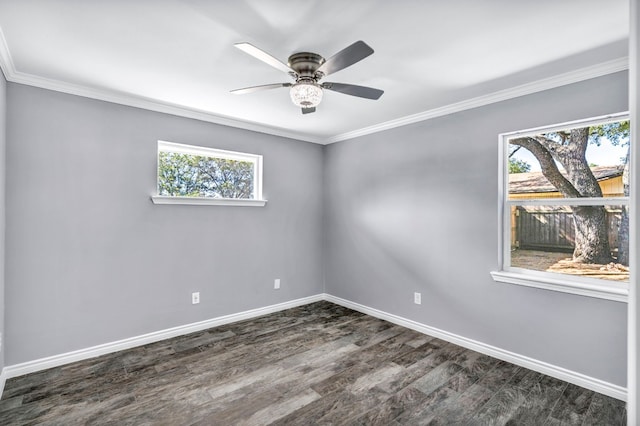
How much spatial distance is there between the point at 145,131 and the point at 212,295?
1864 mm

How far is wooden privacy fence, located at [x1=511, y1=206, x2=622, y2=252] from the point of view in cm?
265

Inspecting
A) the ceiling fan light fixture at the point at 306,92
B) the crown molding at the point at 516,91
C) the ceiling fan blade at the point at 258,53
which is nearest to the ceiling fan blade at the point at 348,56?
the ceiling fan light fixture at the point at 306,92

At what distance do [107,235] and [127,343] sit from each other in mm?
1040

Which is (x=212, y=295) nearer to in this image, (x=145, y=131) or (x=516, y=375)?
(x=145, y=131)

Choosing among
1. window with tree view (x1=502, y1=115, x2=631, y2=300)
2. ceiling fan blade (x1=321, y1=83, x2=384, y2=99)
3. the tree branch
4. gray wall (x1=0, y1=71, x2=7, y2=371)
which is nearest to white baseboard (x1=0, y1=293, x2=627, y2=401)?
gray wall (x1=0, y1=71, x2=7, y2=371)

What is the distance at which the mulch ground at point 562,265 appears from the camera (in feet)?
7.93

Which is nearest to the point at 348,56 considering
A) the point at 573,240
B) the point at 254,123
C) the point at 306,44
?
the point at 306,44

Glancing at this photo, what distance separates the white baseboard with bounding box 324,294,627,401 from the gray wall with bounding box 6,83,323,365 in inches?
67.0

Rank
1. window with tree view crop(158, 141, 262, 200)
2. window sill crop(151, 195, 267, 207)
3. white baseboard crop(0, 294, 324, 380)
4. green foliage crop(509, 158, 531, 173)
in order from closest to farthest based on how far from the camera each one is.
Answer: white baseboard crop(0, 294, 324, 380) → green foliage crop(509, 158, 531, 173) → window sill crop(151, 195, 267, 207) → window with tree view crop(158, 141, 262, 200)

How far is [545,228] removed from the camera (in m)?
→ 2.77

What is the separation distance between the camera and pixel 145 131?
3.16m

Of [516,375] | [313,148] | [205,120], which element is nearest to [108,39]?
[205,120]

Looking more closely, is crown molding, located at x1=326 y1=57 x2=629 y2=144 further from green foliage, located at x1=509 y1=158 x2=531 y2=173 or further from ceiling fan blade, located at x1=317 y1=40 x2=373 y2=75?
ceiling fan blade, located at x1=317 y1=40 x2=373 y2=75

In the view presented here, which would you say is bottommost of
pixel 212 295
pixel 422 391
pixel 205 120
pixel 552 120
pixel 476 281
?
pixel 422 391
